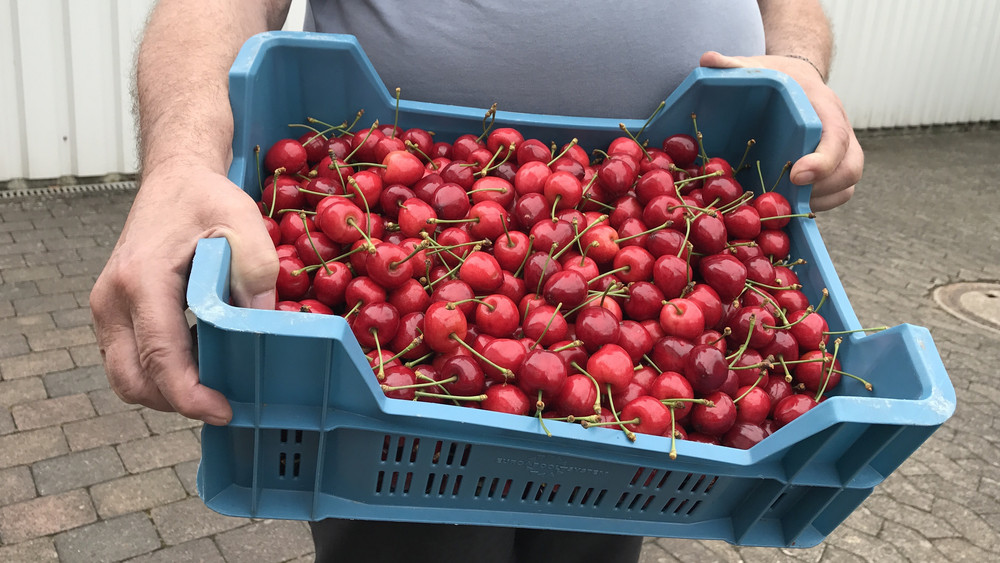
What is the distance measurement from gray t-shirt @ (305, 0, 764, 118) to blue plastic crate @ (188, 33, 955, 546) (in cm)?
44

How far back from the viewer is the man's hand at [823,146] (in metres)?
1.58

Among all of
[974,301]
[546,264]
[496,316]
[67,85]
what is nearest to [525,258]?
[546,264]

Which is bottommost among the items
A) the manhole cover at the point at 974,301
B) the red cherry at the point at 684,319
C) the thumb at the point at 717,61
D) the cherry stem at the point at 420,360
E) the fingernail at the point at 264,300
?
the manhole cover at the point at 974,301

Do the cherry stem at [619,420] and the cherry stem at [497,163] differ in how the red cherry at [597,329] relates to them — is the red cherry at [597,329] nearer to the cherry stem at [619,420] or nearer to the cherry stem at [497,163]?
the cherry stem at [619,420]

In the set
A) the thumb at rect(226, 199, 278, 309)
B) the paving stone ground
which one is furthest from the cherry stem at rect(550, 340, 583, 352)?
the paving stone ground

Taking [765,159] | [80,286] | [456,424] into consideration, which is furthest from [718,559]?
[80,286]

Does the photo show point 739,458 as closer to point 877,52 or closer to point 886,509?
point 886,509

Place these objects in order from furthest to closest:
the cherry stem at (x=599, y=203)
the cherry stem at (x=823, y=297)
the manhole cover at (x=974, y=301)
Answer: the manhole cover at (x=974, y=301), the cherry stem at (x=599, y=203), the cherry stem at (x=823, y=297)

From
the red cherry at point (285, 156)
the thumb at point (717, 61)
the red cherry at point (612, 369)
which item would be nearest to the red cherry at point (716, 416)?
the red cherry at point (612, 369)

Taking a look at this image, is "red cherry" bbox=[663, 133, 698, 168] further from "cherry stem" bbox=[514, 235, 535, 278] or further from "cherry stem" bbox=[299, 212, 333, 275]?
"cherry stem" bbox=[299, 212, 333, 275]

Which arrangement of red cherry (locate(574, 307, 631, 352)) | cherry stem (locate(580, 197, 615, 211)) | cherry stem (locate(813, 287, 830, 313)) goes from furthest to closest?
cherry stem (locate(580, 197, 615, 211)) → cherry stem (locate(813, 287, 830, 313)) → red cherry (locate(574, 307, 631, 352))

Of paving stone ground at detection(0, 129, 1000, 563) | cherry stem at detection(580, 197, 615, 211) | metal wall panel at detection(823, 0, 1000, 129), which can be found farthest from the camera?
metal wall panel at detection(823, 0, 1000, 129)

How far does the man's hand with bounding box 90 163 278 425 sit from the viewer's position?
1.03 metres

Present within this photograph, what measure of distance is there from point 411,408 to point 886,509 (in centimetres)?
263
